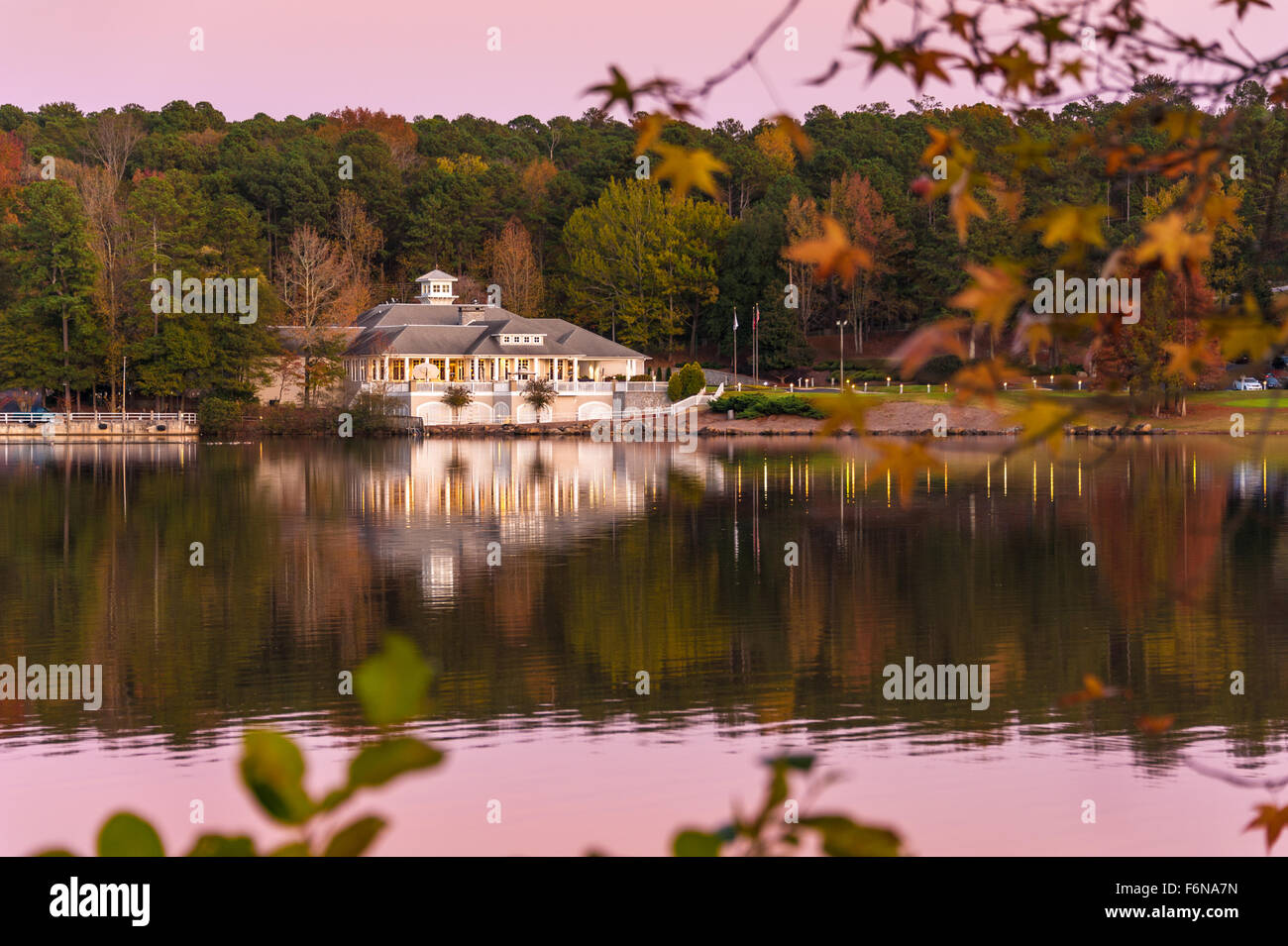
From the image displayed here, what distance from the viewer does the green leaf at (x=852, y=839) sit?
1870 mm

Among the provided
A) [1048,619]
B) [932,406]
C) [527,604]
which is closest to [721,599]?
[527,604]

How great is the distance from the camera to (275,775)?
1.67 meters

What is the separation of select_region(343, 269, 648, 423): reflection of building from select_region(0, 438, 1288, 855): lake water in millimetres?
38129

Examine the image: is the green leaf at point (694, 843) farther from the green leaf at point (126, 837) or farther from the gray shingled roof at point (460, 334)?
the gray shingled roof at point (460, 334)

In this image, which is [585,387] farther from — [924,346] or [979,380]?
[924,346]

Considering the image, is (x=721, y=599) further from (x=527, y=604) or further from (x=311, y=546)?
(x=311, y=546)

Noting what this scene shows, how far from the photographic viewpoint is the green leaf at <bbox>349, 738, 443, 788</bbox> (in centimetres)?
163

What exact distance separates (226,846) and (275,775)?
342 millimetres

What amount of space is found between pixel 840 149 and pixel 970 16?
95.4 meters

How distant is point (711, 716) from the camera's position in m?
13.3

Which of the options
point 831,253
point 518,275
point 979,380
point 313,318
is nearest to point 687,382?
point 313,318

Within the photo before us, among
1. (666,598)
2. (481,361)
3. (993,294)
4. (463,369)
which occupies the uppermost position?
(481,361)

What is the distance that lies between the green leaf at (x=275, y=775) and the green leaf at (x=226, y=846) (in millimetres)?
256

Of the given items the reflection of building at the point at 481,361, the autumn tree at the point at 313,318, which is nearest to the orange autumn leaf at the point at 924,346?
the autumn tree at the point at 313,318
